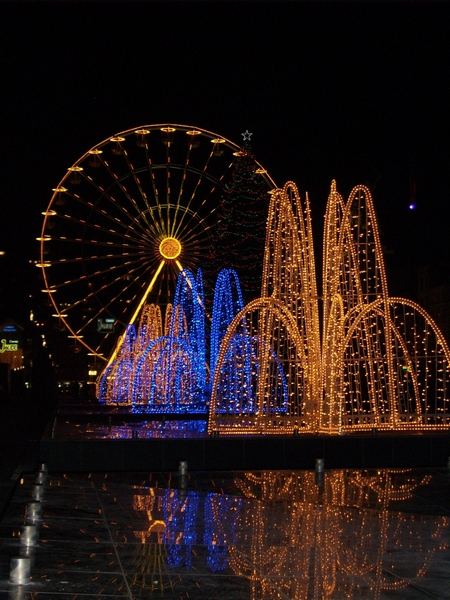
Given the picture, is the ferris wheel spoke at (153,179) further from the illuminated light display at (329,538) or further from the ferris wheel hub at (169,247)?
the illuminated light display at (329,538)

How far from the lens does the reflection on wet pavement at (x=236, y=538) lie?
8.92 metres

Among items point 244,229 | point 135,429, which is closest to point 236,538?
point 135,429

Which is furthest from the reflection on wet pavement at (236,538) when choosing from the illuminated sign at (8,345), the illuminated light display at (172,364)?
the illuminated sign at (8,345)

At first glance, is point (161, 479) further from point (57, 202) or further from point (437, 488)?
point (57, 202)

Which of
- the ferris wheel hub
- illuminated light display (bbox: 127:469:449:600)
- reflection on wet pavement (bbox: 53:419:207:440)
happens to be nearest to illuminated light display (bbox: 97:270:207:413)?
the ferris wheel hub

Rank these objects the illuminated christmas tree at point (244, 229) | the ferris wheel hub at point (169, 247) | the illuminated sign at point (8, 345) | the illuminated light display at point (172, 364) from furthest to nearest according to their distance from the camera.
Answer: the illuminated sign at point (8, 345) → the illuminated christmas tree at point (244, 229) → the ferris wheel hub at point (169, 247) → the illuminated light display at point (172, 364)

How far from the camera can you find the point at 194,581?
29.7 feet

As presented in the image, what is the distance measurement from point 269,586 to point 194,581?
57 centimetres

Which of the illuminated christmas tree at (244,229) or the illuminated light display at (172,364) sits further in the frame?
the illuminated christmas tree at (244,229)

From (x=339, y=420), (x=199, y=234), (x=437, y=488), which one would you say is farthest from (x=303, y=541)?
(x=199, y=234)

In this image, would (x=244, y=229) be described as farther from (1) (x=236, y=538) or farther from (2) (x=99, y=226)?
(1) (x=236, y=538)

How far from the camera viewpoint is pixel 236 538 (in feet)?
36.2

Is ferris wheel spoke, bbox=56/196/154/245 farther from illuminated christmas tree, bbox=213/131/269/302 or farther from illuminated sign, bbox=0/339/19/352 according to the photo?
illuminated sign, bbox=0/339/19/352

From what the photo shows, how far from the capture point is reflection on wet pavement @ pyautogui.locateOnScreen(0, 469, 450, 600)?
29.3ft
